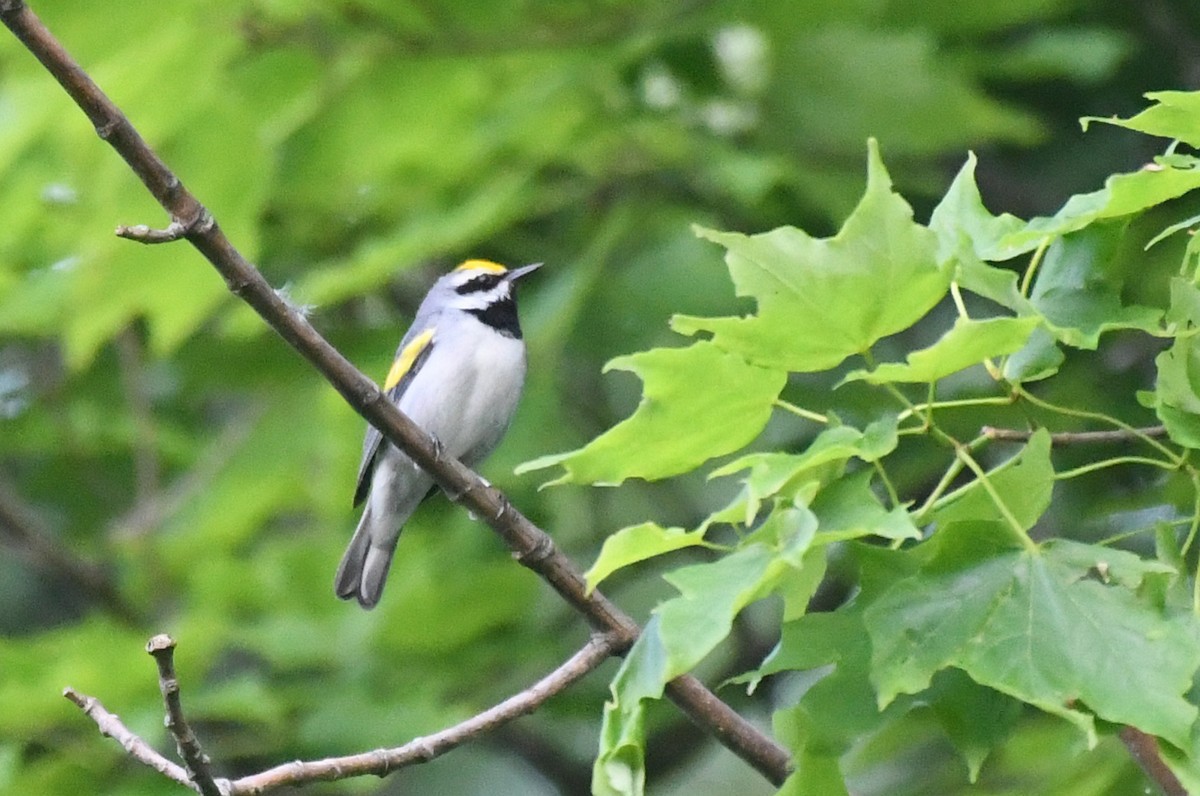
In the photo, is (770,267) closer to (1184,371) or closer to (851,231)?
(851,231)

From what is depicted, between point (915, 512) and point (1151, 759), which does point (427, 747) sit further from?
point (1151, 759)

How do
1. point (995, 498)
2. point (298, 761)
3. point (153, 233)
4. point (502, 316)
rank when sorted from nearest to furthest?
point (995, 498) → point (153, 233) → point (298, 761) → point (502, 316)

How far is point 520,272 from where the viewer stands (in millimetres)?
4598

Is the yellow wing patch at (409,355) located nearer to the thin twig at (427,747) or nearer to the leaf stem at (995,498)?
the thin twig at (427,747)

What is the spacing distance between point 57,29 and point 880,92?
2112mm

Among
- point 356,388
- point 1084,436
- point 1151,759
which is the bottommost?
Answer: point 1151,759

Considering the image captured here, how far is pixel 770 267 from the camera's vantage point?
5.86 ft

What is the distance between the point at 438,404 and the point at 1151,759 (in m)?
2.89

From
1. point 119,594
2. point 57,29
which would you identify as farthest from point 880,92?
point 119,594

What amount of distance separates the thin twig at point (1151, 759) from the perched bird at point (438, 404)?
8.72 feet

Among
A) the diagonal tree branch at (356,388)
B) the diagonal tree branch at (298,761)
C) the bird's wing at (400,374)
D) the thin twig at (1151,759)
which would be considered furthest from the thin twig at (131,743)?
the bird's wing at (400,374)

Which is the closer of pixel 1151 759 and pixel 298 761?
pixel 1151 759

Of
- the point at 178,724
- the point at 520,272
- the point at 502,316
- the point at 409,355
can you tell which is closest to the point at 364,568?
the point at 409,355

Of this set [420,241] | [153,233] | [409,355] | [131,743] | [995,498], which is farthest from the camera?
[409,355]
